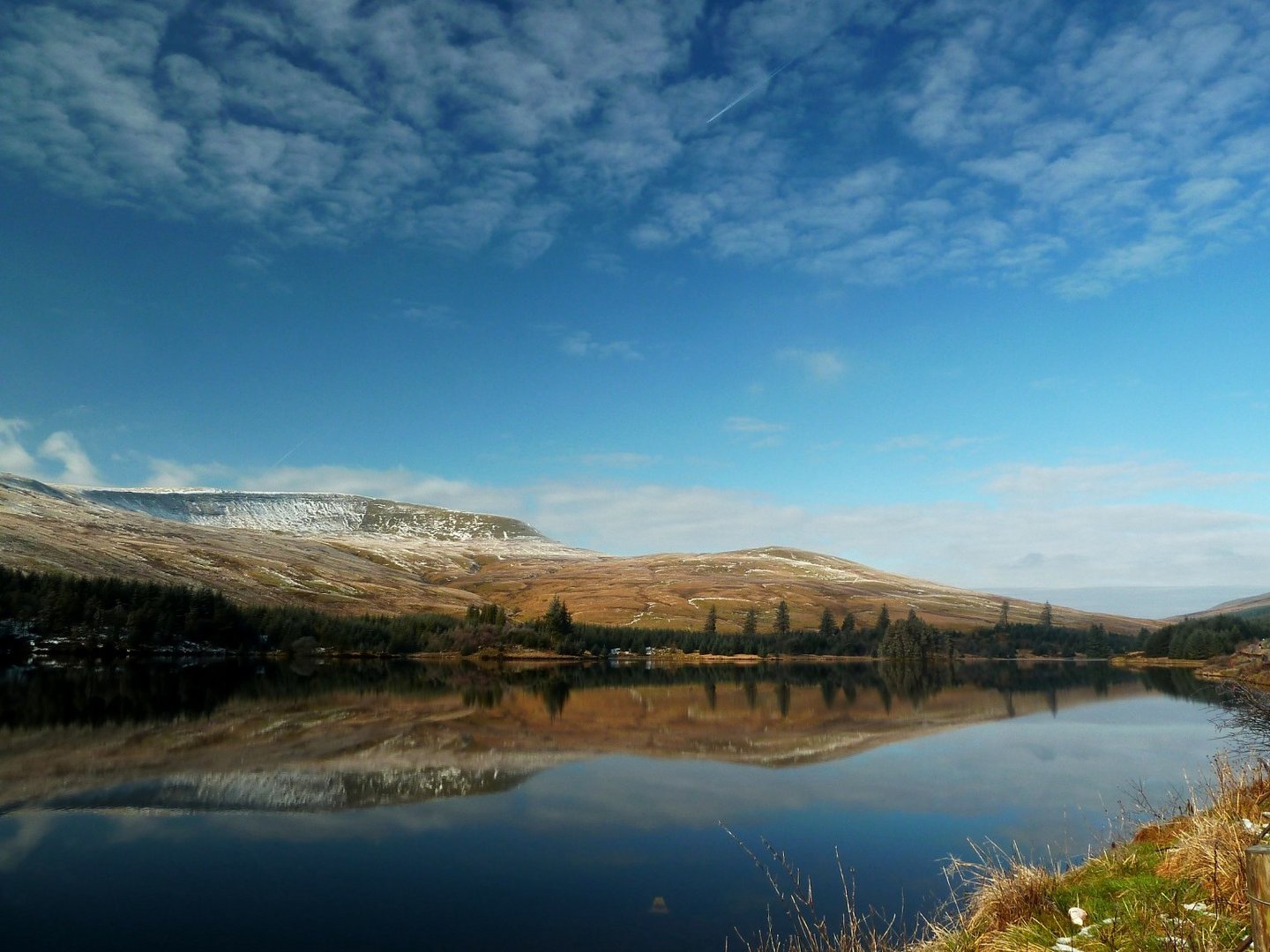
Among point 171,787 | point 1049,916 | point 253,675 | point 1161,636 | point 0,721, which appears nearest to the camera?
point 1049,916

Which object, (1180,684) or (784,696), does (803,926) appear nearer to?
(784,696)

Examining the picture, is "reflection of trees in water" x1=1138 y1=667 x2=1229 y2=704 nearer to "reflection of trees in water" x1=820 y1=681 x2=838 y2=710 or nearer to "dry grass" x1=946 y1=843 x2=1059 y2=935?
"reflection of trees in water" x1=820 y1=681 x2=838 y2=710

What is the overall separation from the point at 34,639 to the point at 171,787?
8410 cm

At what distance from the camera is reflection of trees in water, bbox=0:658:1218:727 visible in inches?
1919

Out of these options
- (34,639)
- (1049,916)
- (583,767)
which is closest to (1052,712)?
(583,767)

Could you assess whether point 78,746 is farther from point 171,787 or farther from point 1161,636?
point 1161,636

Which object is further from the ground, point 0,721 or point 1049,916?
point 1049,916

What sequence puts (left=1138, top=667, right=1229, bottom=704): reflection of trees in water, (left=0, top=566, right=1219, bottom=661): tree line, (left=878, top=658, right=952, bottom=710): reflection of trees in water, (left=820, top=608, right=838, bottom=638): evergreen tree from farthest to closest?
(left=820, top=608, right=838, bottom=638): evergreen tree
(left=0, top=566, right=1219, bottom=661): tree line
(left=878, top=658, right=952, bottom=710): reflection of trees in water
(left=1138, top=667, right=1229, bottom=704): reflection of trees in water

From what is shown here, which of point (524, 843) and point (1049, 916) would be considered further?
point (524, 843)

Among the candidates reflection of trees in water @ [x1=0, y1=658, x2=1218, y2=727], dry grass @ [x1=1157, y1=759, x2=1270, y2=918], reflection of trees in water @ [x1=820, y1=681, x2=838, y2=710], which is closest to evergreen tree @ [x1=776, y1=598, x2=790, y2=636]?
reflection of trees in water @ [x1=0, y1=658, x2=1218, y2=727]

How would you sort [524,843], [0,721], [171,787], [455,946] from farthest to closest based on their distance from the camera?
1. [0,721]
2. [171,787]
3. [524,843]
4. [455,946]

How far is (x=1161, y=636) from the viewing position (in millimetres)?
166500

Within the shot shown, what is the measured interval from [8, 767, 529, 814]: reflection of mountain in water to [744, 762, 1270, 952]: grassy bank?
17.1m

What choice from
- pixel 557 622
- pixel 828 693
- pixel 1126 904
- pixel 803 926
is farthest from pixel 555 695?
pixel 557 622
